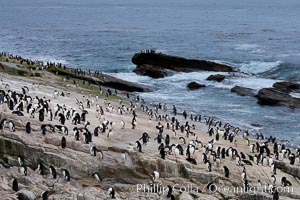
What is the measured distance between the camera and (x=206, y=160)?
29312 mm

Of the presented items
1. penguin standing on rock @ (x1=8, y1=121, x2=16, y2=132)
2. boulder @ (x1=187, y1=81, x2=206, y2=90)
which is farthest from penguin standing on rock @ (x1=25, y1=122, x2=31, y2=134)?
boulder @ (x1=187, y1=81, x2=206, y2=90)

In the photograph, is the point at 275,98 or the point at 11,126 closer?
the point at 11,126

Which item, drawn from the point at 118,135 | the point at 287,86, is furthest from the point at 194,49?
the point at 118,135

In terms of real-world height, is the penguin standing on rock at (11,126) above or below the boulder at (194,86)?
above

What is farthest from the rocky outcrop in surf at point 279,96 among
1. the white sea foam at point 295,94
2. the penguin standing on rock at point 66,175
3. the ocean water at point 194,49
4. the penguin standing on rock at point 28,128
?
the penguin standing on rock at point 66,175

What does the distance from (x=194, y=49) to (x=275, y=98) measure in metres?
40.8

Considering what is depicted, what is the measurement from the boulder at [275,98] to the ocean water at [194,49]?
1.19m

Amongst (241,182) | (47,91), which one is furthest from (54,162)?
(47,91)

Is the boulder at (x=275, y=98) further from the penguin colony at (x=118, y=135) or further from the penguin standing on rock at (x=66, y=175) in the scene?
the penguin standing on rock at (x=66, y=175)

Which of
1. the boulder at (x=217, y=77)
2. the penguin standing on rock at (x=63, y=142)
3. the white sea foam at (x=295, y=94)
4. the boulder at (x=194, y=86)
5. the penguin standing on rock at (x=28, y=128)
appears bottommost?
the boulder at (x=194, y=86)

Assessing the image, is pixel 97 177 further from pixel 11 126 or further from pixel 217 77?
pixel 217 77

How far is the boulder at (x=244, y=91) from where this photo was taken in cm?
6079

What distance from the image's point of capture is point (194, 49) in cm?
9638

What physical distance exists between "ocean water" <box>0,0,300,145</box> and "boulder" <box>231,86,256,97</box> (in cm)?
87
